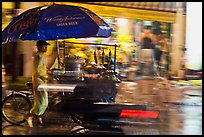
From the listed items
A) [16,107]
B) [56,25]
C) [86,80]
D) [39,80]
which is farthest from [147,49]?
[16,107]

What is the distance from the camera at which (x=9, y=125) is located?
7.57m

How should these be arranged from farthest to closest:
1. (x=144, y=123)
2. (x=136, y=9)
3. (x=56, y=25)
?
1. (x=136, y=9)
2. (x=144, y=123)
3. (x=56, y=25)

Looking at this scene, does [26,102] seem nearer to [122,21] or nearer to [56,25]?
[56,25]

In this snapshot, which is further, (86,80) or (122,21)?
(122,21)

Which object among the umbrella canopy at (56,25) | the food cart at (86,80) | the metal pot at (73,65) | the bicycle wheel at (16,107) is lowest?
the bicycle wheel at (16,107)

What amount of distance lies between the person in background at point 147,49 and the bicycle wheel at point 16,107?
496 centimetres

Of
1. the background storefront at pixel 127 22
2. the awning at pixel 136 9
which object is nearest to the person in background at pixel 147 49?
the background storefront at pixel 127 22

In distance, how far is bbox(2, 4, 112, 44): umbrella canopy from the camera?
720 centimetres

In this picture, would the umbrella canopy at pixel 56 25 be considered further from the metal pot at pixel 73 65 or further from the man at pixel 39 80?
the metal pot at pixel 73 65

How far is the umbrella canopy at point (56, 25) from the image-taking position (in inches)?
284

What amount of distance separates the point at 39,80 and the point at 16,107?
0.74 metres

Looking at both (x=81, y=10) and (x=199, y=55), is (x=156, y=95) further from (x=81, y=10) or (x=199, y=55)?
(x=81, y=10)

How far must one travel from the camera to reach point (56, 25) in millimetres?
7344

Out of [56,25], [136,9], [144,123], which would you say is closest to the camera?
[56,25]
